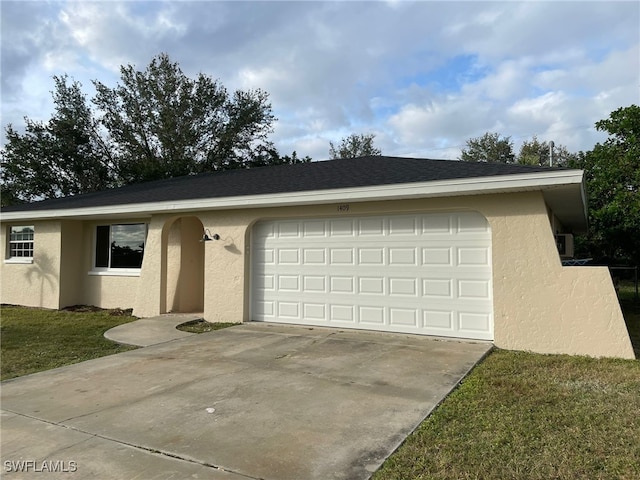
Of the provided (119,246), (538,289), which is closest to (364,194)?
(538,289)

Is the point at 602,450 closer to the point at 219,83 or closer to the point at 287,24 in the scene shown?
the point at 287,24

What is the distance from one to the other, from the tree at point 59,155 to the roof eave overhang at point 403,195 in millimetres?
20960

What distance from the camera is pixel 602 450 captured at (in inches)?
123

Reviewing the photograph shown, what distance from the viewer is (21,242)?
43.5 feet

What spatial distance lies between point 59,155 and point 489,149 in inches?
1302

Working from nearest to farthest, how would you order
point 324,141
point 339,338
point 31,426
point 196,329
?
point 31,426 → point 339,338 → point 196,329 → point 324,141

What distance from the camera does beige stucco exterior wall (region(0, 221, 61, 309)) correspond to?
1209cm

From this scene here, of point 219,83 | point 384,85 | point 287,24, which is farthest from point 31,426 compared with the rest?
point 219,83

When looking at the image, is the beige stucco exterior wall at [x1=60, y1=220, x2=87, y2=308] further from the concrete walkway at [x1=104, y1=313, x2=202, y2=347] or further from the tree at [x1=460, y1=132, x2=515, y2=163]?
the tree at [x1=460, y1=132, x2=515, y2=163]

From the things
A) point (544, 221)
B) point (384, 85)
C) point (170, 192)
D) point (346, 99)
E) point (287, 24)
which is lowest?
point (544, 221)

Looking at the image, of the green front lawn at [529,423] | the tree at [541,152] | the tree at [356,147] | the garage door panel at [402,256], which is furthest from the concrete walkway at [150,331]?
the tree at [356,147]

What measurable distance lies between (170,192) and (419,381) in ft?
28.0

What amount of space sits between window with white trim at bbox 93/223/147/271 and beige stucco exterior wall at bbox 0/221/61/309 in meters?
1.08

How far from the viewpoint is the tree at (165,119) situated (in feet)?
95.4
